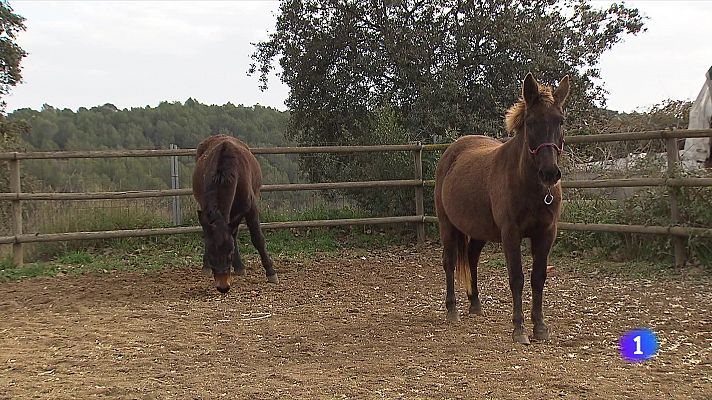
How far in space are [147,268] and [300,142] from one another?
7.50 metres

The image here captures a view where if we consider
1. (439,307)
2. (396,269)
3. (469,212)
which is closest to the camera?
(469,212)

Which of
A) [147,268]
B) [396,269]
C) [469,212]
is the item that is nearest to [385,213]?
[396,269]

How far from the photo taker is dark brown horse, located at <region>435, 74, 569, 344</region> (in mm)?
3957

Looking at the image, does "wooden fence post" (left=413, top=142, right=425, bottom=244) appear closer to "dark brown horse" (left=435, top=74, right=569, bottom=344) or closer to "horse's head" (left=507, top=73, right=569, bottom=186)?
"dark brown horse" (left=435, top=74, right=569, bottom=344)

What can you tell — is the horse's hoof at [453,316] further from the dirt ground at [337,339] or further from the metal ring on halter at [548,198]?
the metal ring on halter at [548,198]

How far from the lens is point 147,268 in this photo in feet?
25.5

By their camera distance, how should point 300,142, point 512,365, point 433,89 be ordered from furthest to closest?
point 300,142, point 433,89, point 512,365

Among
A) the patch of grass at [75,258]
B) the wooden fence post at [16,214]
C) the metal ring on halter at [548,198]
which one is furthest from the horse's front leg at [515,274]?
the wooden fence post at [16,214]

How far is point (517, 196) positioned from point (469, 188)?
2.22 feet

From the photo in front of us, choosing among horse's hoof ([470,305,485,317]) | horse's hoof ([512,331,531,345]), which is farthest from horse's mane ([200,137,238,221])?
horse's hoof ([512,331,531,345])

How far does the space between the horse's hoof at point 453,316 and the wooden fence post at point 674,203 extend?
2813mm

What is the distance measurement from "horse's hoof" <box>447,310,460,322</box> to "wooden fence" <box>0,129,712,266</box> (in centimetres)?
269

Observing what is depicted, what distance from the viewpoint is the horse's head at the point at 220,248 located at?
5.83 metres

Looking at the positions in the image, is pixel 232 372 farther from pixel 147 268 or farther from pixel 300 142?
pixel 300 142
